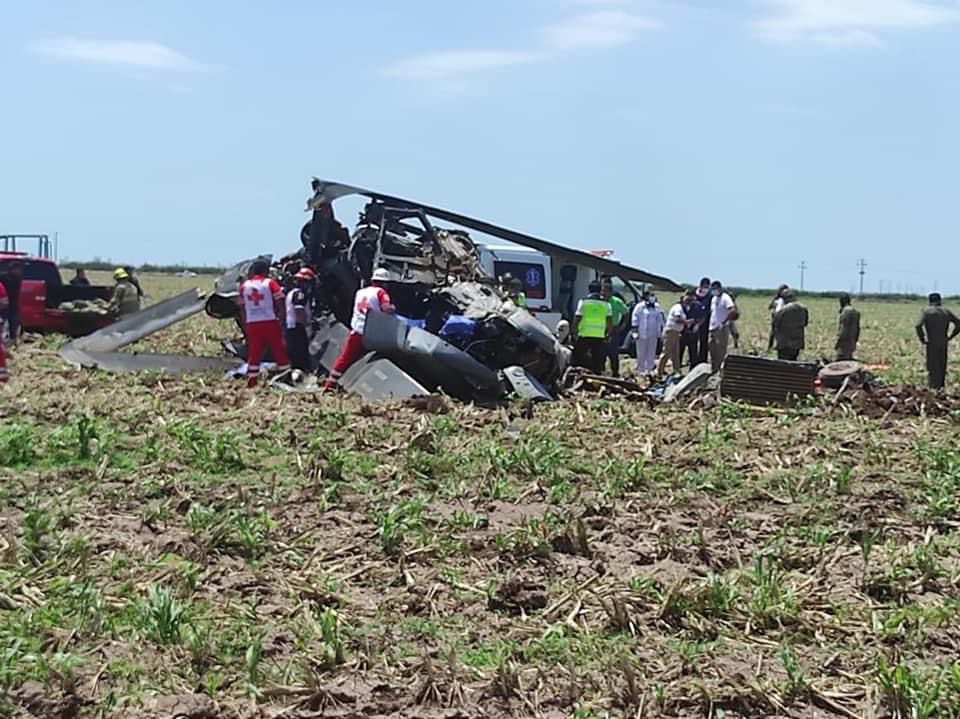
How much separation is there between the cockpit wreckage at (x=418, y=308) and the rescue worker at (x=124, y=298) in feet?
14.7

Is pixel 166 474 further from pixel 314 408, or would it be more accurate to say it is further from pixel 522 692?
pixel 522 692

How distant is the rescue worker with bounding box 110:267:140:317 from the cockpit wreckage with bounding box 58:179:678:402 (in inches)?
176

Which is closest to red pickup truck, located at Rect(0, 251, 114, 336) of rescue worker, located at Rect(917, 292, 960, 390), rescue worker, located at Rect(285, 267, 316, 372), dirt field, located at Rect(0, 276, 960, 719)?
rescue worker, located at Rect(285, 267, 316, 372)

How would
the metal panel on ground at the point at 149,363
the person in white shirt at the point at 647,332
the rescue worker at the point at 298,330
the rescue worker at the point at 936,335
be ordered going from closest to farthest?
the metal panel on ground at the point at 149,363 → the rescue worker at the point at 298,330 → the rescue worker at the point at 936,335 → the person in white shirt at the point at 647,332

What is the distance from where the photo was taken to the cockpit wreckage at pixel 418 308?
13117 millimetres

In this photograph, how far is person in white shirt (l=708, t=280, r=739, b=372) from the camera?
1794cm

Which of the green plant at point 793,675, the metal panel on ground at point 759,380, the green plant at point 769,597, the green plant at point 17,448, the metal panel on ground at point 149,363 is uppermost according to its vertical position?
the metal panel on ground at point 759,380

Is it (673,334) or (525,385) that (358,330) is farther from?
(673,334)

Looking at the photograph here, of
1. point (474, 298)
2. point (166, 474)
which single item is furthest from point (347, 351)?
point (166, 474)

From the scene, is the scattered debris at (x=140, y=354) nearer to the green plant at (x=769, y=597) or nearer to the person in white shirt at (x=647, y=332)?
the person in white shirt at (x=647, y=332)

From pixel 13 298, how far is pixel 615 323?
948 centimetres

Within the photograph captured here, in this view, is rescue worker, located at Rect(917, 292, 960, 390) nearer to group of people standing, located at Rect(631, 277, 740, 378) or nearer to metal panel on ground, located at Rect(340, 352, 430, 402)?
group of people standing, located at Rect(631, 277, 740, 378)

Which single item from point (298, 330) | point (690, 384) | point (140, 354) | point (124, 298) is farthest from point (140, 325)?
point (690, 384)

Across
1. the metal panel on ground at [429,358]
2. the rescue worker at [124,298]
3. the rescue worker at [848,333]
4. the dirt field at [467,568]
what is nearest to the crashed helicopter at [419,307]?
the metal panel on ground at [429,358]
